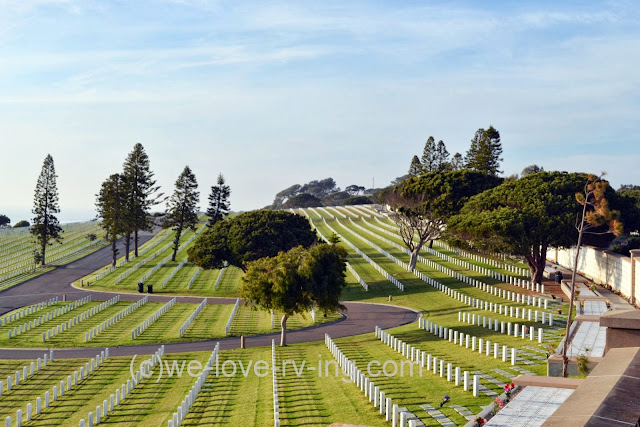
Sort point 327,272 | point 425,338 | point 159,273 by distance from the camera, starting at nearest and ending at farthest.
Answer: point 425,338
point 327,272
point 159,273

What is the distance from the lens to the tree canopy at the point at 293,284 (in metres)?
38.9

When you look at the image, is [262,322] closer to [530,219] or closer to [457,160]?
[530,219]

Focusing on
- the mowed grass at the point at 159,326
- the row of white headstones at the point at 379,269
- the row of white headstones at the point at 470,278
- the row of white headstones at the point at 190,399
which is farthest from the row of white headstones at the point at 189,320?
the row of white headstones at the point at 470,278

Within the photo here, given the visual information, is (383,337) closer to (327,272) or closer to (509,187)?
(327,272)

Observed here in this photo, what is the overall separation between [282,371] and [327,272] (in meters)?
10.8

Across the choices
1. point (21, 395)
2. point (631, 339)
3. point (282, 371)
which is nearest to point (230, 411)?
point (282, 371)

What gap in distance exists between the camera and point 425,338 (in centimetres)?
3784

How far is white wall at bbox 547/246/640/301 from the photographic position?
4556 centimetres

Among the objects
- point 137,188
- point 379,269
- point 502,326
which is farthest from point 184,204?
point 502,326

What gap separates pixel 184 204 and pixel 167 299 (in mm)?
33255

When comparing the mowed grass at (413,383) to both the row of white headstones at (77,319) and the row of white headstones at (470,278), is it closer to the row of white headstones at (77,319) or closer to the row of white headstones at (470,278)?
the row of white headstones at (470,278)

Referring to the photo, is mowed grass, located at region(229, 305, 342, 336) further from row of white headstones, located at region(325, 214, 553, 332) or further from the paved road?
the paved road

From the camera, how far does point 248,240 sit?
65.9 meters

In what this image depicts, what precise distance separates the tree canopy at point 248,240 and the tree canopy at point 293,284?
23782 millimetres
